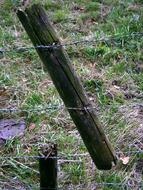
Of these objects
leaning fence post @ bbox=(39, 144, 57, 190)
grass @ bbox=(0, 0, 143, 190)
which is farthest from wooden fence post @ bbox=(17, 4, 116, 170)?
grass @ bbox=(0, 0, 143, 190)

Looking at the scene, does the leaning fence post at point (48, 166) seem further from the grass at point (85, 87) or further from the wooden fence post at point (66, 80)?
the grass at point (85, 87)

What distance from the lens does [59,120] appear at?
14.0ft

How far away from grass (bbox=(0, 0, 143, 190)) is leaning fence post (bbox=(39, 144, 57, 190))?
77cm

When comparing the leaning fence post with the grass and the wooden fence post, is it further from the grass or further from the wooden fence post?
the grass

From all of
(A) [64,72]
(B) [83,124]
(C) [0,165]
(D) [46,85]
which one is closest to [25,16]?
(A) [64,72]

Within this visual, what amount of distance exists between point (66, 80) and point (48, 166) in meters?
0.54

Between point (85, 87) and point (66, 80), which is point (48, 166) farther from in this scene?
point (85, 87)

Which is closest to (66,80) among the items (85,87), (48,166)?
(48,166)

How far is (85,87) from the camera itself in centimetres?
480

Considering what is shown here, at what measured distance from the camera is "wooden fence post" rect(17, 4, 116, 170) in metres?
2.43

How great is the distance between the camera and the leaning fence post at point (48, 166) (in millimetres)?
2554

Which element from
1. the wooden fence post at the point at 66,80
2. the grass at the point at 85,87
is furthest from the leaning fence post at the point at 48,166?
the grass at the point at 85,87

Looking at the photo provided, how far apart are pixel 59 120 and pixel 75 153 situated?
0.51m

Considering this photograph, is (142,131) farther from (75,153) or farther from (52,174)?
(52,174)
